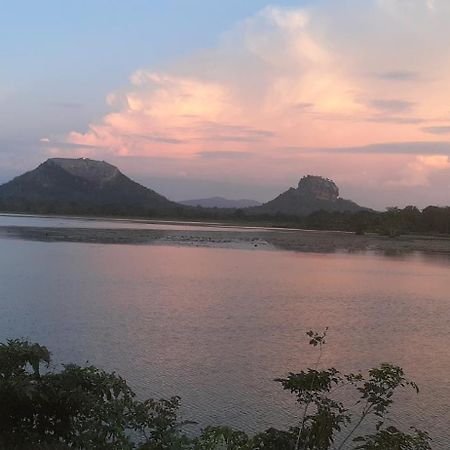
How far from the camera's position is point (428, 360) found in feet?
35.0

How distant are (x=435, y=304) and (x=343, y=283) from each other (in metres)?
5.00

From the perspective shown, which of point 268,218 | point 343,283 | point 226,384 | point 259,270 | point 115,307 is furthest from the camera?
point 268,218

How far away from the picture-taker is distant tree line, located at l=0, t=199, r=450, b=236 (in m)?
80.4

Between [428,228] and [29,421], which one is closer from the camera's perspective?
[29,421]

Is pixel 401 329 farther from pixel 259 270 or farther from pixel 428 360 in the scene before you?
pixel 259 270

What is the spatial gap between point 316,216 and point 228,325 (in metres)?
90.3

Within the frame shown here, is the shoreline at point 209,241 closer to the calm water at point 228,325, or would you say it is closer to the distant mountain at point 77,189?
the calm water at point 228,325

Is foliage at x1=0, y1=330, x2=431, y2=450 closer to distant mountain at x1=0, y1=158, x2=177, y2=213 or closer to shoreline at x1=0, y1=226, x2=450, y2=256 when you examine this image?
shoreline at x1=0, y1=226, x2=450, y2=256

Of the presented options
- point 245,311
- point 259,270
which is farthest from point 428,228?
point 245,311

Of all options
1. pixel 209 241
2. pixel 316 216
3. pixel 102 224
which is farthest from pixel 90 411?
pixel 316 216

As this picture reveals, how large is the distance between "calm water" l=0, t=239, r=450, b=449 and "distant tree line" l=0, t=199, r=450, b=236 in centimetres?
5426

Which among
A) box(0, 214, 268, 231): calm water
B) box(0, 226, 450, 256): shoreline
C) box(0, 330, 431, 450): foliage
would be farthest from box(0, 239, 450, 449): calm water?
box(0, 214, 268, 231): calm water

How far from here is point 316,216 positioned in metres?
102

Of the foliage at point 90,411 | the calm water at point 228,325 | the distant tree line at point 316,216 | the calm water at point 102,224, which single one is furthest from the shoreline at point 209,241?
the foliage at point 90,411
